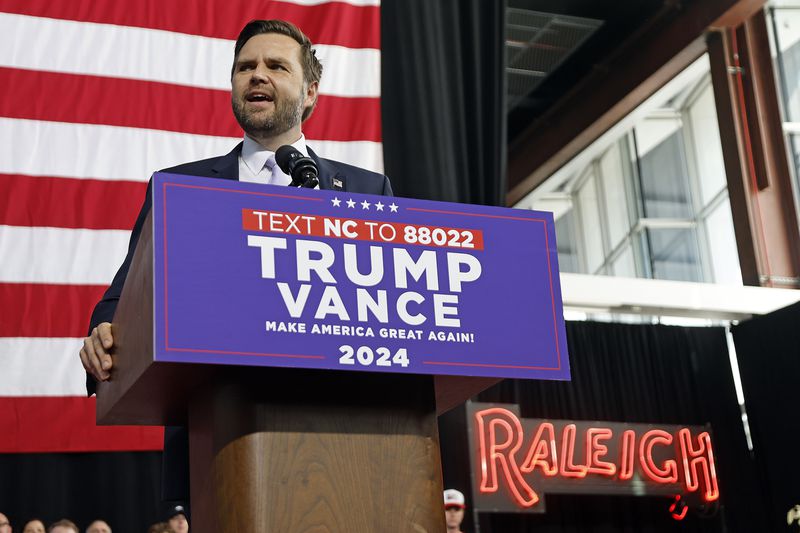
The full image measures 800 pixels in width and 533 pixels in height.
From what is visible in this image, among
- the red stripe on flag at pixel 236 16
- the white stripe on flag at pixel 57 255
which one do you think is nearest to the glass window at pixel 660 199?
the red stripe on flag at pixel 236 16

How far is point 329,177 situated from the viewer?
1.54 m

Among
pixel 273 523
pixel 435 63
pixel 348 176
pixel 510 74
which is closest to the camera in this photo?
pixel 273 523

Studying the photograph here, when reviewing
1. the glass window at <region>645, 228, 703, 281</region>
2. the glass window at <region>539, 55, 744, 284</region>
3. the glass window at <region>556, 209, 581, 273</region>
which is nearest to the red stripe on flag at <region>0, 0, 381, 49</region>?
the glass window at <region>539, 55, 744, 284</region>

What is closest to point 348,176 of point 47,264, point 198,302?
point 198,302

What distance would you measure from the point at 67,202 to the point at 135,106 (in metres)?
0.51

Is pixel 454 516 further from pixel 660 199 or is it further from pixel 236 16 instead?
pixel 660 199

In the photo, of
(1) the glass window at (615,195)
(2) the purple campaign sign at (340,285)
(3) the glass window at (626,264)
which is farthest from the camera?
(1) the glass window at (615,195)

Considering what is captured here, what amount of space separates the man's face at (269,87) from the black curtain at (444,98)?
3.58 m

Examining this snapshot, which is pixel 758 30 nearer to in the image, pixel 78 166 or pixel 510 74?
pixel 510 74

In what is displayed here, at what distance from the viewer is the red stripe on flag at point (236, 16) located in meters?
5.05

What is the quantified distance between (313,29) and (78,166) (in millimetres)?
1199

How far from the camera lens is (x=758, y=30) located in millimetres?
8203

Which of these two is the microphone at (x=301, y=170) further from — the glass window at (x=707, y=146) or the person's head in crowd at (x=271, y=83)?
the glass window at (x=707, y=146)

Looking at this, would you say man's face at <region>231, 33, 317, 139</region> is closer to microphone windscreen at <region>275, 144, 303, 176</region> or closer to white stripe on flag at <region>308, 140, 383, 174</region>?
microphone windscreen at <region>275, 144, 303, 176</region>
